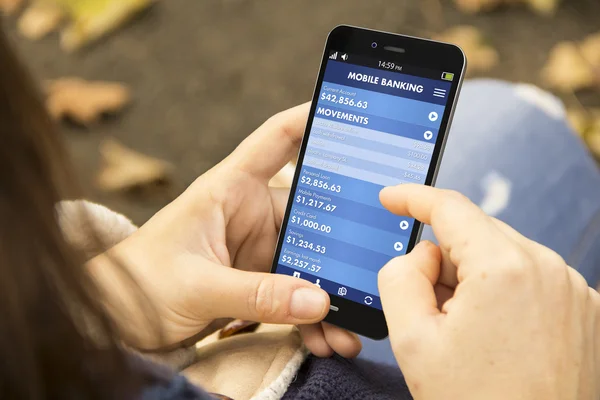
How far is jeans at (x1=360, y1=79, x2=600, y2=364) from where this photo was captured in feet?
3.32

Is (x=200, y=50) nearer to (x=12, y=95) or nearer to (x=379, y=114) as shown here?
(x=379, y=114)

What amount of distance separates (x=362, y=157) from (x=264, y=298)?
0.22 meters

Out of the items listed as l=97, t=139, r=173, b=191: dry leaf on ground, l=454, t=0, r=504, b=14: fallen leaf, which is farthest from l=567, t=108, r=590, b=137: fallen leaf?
l=97, t=139, r=173, b=191: dry leaf on ground

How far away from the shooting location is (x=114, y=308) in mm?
547

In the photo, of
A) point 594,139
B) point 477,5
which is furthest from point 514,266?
point 477,5

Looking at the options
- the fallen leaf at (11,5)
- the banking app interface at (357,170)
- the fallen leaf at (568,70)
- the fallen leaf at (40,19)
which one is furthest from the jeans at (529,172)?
the fallen leaf at (11,5)

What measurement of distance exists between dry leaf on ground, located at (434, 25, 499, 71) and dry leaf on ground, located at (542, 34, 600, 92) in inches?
5.6

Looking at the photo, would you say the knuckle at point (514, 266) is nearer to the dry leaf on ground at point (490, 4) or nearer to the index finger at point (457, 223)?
the index finger at point (457, 223)

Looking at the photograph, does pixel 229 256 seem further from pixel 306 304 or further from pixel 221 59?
pixel 221 59

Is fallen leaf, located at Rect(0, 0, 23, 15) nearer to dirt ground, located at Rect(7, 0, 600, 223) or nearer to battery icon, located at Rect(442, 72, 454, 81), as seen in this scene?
dirt ground, located at Rect(7, 0, 600, 223)

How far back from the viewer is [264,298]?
2.48 ft

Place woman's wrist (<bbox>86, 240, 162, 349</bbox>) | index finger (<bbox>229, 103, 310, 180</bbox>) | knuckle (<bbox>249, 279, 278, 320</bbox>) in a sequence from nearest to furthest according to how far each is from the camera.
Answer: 1. woman's wrist (<bbox>86, 240, 162, 349</bbox>)
2. knuckle (<bbox>249, 279, 278, 320</bbox>)
3. index finger (<bbox>229, 103, 310, 180</bbox>)

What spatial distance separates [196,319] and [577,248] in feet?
1.93

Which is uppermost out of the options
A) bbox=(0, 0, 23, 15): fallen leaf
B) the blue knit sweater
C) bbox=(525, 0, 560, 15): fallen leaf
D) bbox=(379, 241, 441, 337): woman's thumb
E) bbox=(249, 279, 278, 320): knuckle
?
bbox=(525, 0, 560, 15): fallen leaf
